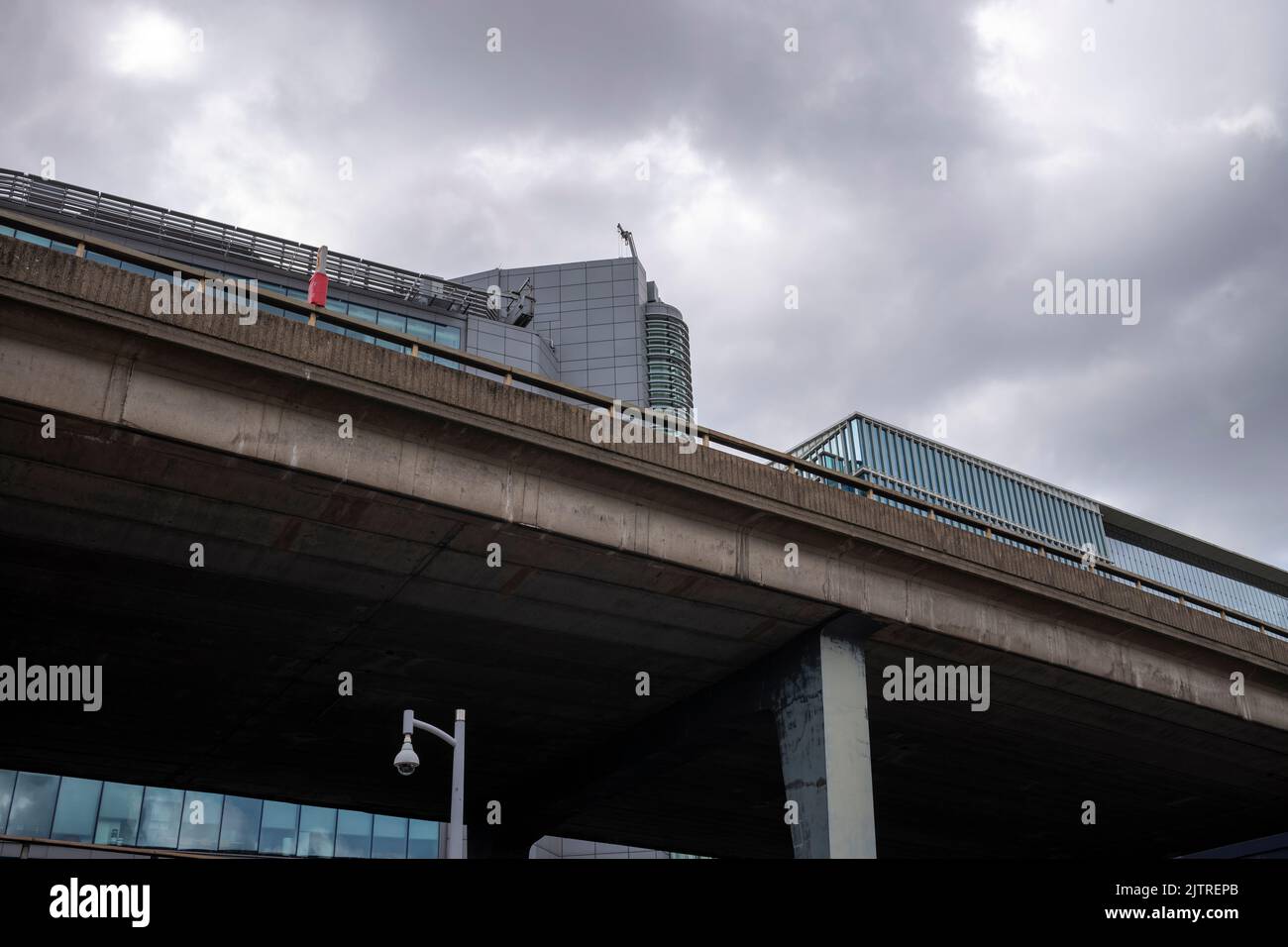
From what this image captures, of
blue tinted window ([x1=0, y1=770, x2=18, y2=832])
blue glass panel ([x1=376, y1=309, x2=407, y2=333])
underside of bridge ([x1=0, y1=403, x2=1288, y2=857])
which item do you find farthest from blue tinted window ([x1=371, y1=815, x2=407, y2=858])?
blue glass panel ([x1=376, y1=309, x2=407, y2=333])

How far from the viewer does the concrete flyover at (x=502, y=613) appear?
656 inches

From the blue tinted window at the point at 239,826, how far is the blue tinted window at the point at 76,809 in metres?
4.77

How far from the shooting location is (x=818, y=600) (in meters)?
21.4

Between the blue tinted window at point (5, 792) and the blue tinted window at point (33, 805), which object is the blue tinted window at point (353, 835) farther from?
the blue tinted window at point (5, 792)

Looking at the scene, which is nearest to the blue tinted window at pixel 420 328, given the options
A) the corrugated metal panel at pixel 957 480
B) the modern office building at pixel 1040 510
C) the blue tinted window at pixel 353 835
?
the blue tinted window at pixel 353 835

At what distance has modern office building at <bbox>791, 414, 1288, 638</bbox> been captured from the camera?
472 feet

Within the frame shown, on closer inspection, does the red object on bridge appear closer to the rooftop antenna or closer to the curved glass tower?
the curved glass tower

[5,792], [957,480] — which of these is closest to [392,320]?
[5,792]

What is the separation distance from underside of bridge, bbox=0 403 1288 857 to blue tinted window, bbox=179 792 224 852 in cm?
1550

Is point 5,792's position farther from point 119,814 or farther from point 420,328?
point 420,328

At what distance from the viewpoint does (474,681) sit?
24.4 m

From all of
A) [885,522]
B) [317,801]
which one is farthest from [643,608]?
[317,801]

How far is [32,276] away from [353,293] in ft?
149

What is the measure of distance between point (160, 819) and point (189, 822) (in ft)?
3.73
